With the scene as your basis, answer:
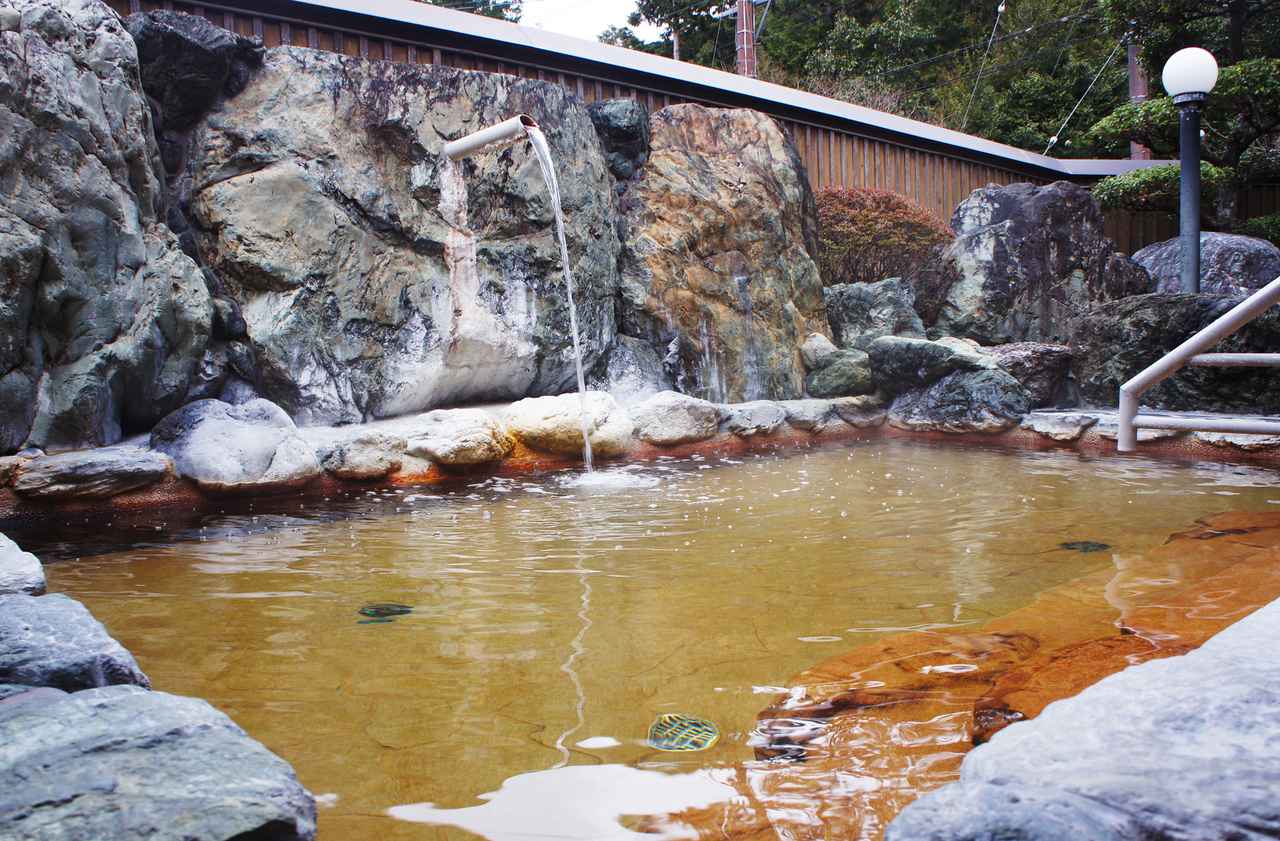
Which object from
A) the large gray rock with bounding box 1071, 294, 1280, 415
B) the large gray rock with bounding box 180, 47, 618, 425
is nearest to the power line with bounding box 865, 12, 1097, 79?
the large gray rock with bounding box 1071, 294, 1280, 415

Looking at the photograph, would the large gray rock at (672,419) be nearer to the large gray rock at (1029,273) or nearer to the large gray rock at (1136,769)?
the large gray rock at (1029,273)

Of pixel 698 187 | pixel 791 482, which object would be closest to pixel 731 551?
pixel 791 482

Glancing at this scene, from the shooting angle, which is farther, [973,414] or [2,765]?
[973,414]

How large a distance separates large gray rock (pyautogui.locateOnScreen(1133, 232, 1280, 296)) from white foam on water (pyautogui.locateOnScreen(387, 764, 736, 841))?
35.0 ft

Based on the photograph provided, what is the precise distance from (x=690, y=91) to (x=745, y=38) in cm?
604

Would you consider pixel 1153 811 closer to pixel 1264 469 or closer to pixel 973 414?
pixel 1264 469

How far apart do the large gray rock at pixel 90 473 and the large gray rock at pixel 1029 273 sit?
7921 millimetres

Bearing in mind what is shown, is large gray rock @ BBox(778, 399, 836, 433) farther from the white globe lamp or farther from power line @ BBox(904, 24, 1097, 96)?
power line @ BBox(904, 24, 1097, 96)

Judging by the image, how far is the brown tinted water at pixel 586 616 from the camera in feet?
6.03

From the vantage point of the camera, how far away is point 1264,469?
5746mm

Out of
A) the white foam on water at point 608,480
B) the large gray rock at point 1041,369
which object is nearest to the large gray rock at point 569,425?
the white foam on water at point 608,480

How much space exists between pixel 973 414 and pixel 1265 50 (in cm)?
1185

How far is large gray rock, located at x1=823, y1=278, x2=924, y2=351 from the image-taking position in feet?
30.7

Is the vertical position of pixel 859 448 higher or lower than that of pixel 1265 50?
lower
